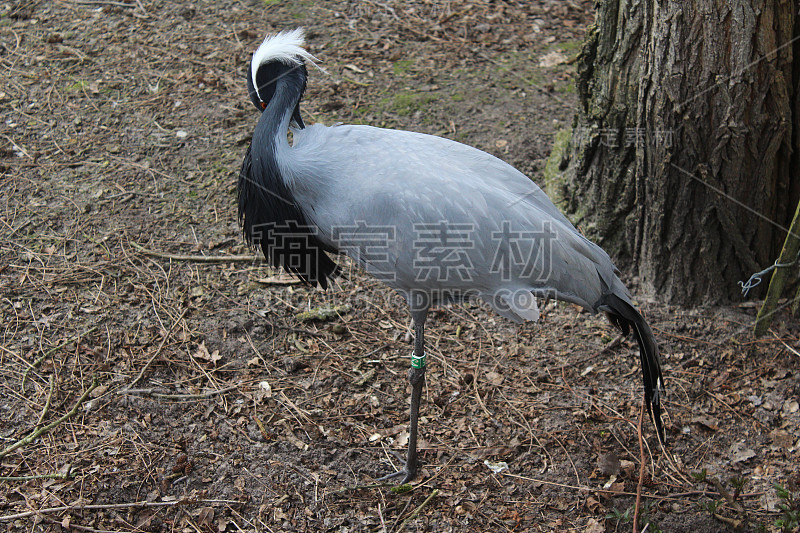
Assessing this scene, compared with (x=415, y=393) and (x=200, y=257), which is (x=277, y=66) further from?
(x=415, y=393)

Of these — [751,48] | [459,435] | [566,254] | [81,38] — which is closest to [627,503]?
[459,435]

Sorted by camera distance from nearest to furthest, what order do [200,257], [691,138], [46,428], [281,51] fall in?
[46,428] → [281,51] → [691,138] → [200,257]

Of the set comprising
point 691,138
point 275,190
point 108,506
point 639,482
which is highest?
point 691,138

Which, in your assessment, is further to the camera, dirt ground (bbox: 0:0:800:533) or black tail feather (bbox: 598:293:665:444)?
black tail feather (bbox: 598:293:665:444)

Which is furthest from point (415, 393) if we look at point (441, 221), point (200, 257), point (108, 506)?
point (200, 257)

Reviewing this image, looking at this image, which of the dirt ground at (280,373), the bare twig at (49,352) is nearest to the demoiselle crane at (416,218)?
the dirt ground at (280,373)

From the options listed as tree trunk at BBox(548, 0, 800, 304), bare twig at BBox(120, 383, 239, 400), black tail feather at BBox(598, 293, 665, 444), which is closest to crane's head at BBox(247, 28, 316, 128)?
bare twig at BBox(120, 383, 239, 400)

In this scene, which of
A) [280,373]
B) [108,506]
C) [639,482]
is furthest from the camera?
[280,373]

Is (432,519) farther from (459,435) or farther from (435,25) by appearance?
(435,25)

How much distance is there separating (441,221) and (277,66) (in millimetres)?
1169

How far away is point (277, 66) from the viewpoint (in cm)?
322

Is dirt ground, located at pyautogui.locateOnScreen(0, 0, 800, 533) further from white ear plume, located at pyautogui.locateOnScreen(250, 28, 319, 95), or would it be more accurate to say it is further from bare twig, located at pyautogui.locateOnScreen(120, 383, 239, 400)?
white ear plume, located at pyautogui.locateOnScreen(250, 28, 319, 95)

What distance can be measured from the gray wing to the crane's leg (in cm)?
18

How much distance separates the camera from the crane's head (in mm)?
3158
